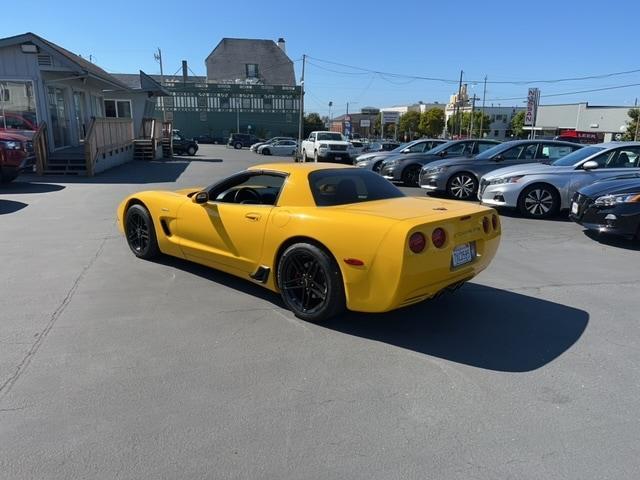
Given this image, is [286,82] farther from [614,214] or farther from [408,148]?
[614,214]

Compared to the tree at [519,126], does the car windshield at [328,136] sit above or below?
below

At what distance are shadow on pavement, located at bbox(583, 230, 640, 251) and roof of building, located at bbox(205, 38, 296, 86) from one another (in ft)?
243

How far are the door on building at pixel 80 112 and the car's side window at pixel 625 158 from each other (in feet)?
67.8

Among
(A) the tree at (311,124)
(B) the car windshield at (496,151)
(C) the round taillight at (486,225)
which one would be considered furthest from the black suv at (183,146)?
(A) the tree at (311,124)

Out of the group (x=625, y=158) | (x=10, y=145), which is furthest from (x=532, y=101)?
(x=10, y=145)

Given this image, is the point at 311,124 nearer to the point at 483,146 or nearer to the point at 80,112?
the point at 80,112

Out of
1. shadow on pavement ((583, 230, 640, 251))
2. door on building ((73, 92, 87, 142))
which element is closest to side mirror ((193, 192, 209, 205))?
shadow on pavement ((583, 230, 640, 251))

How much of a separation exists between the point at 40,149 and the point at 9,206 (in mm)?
7458

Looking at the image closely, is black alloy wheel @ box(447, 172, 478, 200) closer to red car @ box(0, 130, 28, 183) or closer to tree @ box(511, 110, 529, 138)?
red car @ box(0, 130, 28, 183)

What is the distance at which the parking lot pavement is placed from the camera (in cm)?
253

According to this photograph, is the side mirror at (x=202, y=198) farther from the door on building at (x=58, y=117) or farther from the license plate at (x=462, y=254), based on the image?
the door on building at (x=58, y=117)

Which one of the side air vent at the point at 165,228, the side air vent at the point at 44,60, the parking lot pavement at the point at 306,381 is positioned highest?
the side air vent at the point at 44,60

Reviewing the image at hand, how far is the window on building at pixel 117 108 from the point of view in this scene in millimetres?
30281

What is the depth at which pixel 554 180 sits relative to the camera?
A: 9.49m
